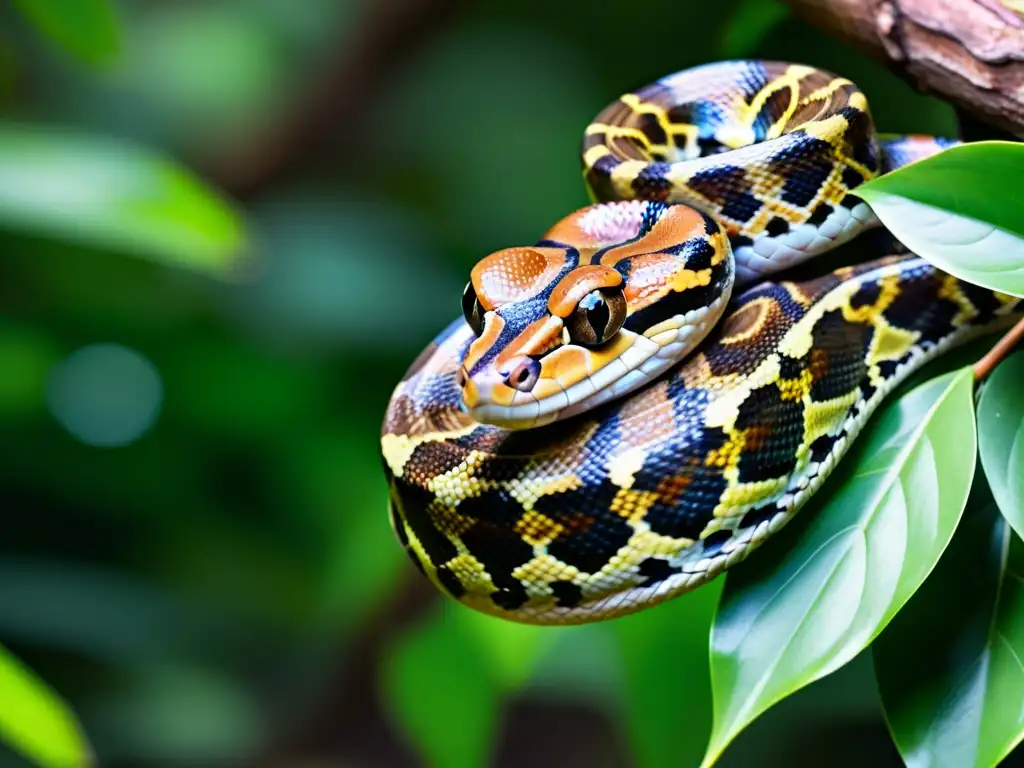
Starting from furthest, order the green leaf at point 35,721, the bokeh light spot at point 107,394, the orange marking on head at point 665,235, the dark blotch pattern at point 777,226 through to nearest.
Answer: the bokeh light spot at point 107,394, the green leaf at point 35,721, the dark blotch pattern at point 777,226, the orange marking on head at point 665,235

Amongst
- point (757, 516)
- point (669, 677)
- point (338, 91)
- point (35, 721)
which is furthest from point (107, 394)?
point (757, 516)

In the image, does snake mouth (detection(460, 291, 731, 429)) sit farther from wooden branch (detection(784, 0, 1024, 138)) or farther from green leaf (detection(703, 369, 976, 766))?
wooden branch (detection(784, 0, 1024, 138))

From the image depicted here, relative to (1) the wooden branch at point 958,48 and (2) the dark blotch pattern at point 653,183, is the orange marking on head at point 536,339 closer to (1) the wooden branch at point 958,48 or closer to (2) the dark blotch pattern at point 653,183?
(2) the dark blotch pattern at point 653,183

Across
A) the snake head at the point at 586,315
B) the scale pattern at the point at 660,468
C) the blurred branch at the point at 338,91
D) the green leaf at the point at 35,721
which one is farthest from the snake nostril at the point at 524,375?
the blurred branch at the point at 338,91

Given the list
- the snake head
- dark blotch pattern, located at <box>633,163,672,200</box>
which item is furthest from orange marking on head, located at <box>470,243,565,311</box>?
dark blotch pattern, located at <box>633,163,672,200</box>

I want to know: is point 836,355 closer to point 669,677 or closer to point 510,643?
point 669,677

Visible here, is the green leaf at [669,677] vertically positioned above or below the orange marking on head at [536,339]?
below

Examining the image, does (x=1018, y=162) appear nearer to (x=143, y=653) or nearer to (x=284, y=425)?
(x=284, y=425)
